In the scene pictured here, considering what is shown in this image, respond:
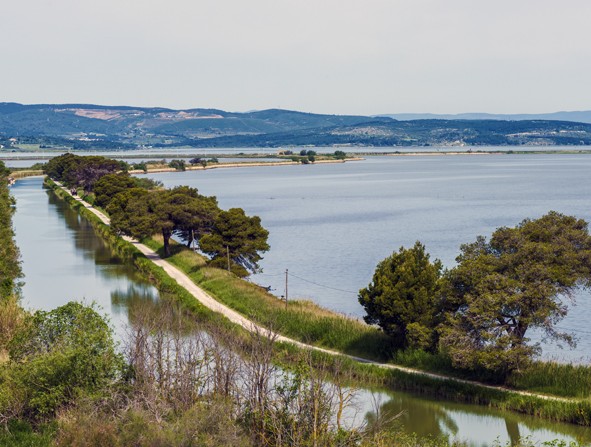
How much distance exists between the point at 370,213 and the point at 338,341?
5588cm

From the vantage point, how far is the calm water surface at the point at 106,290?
77.5ft

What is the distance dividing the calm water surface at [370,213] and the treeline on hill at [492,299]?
18.6 feet

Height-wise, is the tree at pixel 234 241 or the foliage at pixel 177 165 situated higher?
the tree at pixel 234 241

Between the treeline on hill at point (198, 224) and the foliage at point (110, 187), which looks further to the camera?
the foliage at point (110, 187)

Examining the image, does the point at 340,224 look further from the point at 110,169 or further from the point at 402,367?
the point at 402,367

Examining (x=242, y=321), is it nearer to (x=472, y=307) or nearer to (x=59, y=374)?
(x=472, y=307)

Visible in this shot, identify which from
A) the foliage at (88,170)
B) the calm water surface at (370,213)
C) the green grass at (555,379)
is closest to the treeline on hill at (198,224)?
the calm water surface at (370,213)

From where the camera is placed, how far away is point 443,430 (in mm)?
23938

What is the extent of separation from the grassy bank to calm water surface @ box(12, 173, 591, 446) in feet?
1.50

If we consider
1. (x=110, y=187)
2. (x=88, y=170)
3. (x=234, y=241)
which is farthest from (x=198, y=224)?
(x=88, y=170)

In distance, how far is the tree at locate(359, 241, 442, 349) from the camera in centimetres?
2861

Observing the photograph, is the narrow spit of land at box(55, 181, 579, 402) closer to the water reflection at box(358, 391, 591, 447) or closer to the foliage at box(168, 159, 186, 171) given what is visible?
the water reflection at box(358, 391, 591, 447)

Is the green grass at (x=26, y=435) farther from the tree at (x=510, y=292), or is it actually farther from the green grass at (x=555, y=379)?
the green grass at (x=555, y=379)

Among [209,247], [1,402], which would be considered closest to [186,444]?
[1,402]
